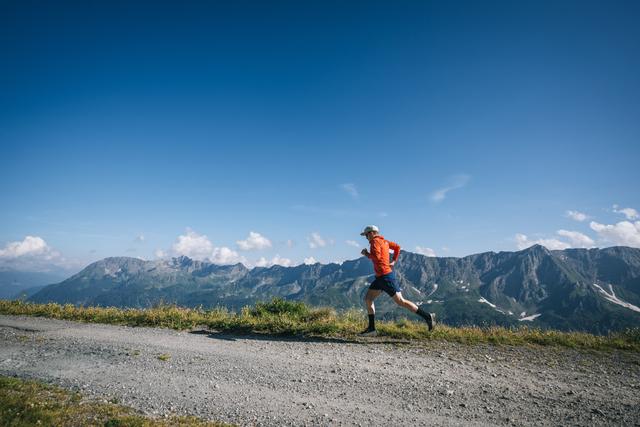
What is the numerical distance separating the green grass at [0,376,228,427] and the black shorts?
6548 mm

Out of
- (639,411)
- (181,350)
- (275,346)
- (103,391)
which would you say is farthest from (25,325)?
(639,411)

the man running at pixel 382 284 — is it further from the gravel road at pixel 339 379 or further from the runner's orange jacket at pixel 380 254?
the gravel road at pixel 339 379

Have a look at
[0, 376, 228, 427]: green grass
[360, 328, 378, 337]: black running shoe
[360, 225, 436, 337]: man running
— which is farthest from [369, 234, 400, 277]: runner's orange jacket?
[0, 376, 228, 427]: green grass

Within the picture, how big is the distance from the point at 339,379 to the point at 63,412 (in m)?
4.93

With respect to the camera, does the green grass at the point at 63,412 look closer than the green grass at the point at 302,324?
Yes

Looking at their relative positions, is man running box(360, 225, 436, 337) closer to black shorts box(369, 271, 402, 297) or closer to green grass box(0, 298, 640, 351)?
black shorts box(369, 271, 402, 297)

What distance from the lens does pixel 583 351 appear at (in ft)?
30.0

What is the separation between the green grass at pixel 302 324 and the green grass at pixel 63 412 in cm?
582

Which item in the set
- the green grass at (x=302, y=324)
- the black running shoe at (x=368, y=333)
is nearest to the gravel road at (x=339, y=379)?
the black running shoe at (x=368, y=333)

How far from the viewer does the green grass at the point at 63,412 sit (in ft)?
17.6

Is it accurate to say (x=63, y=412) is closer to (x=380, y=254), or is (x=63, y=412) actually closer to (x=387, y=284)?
(x=387, y=284)

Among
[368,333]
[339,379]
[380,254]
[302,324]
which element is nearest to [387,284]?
[380,254]

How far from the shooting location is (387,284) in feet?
35.2

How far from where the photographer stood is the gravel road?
18.9 ft
